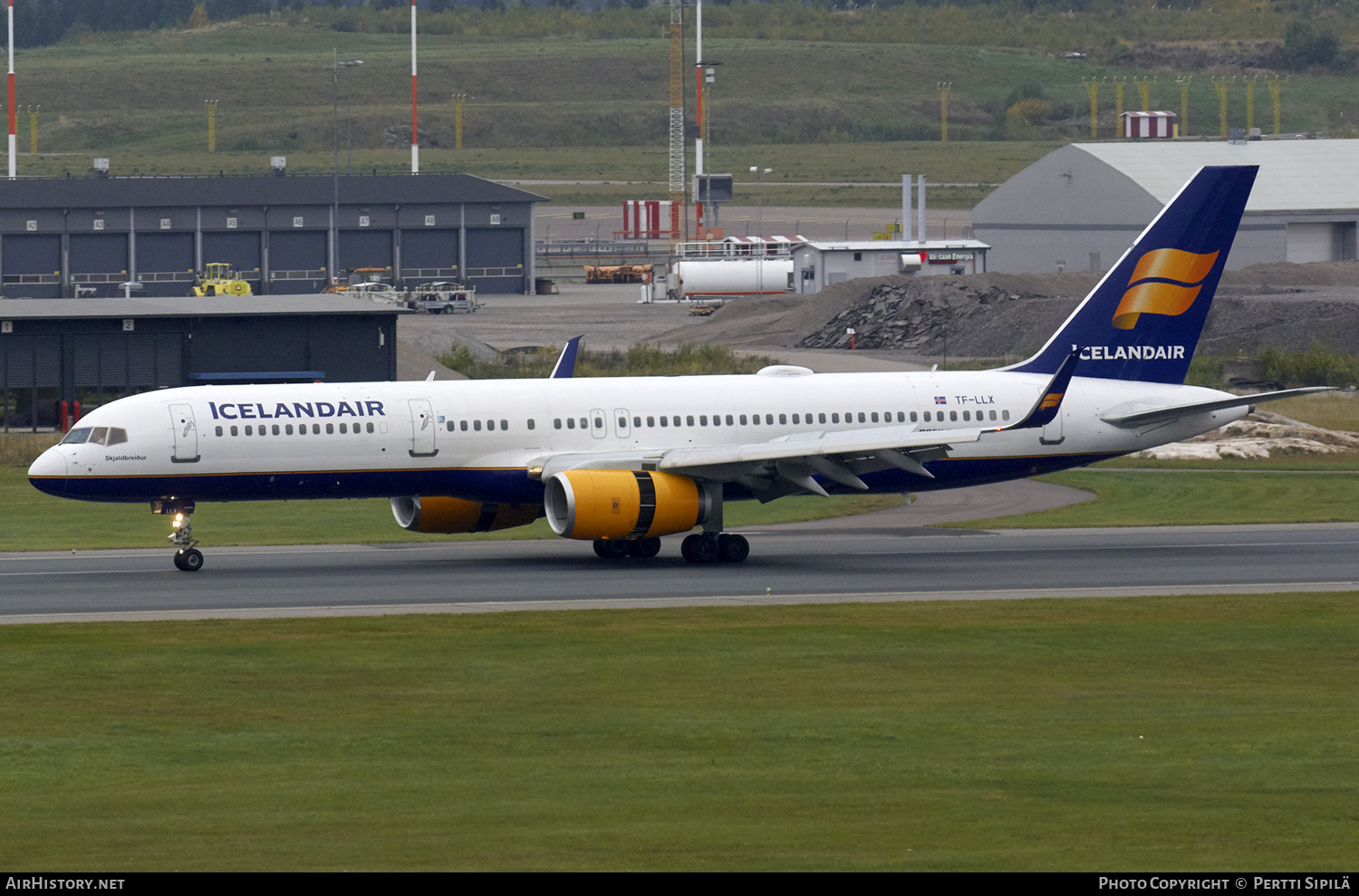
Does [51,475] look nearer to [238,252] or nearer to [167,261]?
[167,261]

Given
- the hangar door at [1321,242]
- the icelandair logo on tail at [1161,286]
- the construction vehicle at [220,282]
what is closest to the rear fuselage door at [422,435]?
the icelandair logo on tail at [1161,286]

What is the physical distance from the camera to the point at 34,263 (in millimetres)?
121062

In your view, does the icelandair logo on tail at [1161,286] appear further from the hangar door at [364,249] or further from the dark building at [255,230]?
the hangar door at [364,249]

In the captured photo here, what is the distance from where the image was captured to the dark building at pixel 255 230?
12038cm

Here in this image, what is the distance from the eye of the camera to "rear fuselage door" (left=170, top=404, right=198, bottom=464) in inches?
1603

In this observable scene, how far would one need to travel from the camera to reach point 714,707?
25922 mm

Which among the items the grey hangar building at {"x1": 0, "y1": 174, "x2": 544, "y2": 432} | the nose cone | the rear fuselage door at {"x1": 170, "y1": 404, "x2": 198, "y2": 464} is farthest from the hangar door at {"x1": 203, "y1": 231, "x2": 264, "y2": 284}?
the nose cone

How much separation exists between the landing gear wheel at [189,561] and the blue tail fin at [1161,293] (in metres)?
20.5

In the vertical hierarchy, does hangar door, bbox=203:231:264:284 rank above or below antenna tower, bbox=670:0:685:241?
below

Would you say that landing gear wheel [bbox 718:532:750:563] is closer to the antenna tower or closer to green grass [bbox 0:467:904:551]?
green grass [bbox 0:467:904:551]

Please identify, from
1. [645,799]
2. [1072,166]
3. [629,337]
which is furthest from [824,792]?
[1072,166]

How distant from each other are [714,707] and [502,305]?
103 meters

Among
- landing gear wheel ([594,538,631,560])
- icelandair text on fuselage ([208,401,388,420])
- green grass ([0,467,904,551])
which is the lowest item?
green grass ([0,467,904,551])
